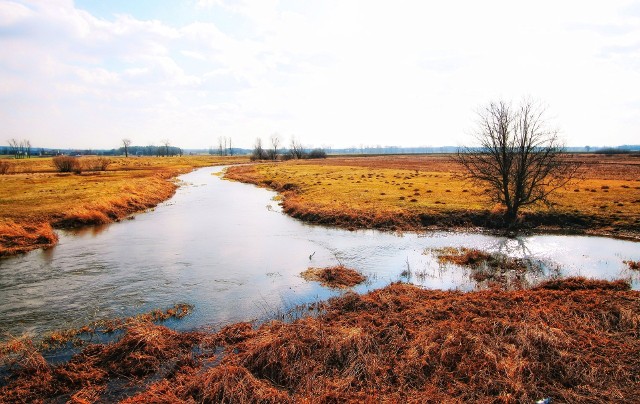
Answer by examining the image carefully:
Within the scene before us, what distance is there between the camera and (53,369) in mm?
11445

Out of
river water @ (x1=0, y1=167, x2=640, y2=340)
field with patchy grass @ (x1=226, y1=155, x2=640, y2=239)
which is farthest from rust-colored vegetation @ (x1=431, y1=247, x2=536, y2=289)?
field with patchy grass @ (x1=226, y1=155, x2=640, y2=239)

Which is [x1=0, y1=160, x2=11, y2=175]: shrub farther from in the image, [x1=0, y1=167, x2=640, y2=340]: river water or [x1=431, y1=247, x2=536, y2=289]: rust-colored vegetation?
[x1=431, y1=247, x2=536, y2=289]: rust-colored vegetation

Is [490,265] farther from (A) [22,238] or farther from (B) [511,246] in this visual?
(A) [22,238]

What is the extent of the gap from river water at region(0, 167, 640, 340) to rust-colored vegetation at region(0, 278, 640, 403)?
261cm

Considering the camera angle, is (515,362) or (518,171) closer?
(515,362)

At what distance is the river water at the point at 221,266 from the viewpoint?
16250 millimetres

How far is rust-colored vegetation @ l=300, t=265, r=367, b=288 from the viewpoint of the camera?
63.0 ft

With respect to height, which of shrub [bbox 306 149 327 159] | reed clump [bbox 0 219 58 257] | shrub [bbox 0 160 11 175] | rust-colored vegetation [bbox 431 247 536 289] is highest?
shrub [bbox 306 149 327 159]

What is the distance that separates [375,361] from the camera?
11.1 metres

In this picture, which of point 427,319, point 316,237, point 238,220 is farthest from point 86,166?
point 427,319

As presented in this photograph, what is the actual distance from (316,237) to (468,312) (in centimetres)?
1623

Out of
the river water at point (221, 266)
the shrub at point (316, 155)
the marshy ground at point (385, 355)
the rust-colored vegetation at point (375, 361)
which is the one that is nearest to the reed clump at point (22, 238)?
the river water at point (221, 266)

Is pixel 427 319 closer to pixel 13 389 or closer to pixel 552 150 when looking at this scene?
pixel 13 389

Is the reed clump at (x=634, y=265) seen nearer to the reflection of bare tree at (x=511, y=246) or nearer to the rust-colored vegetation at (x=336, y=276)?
the reflection of bare tree at (x=511, y=246)
